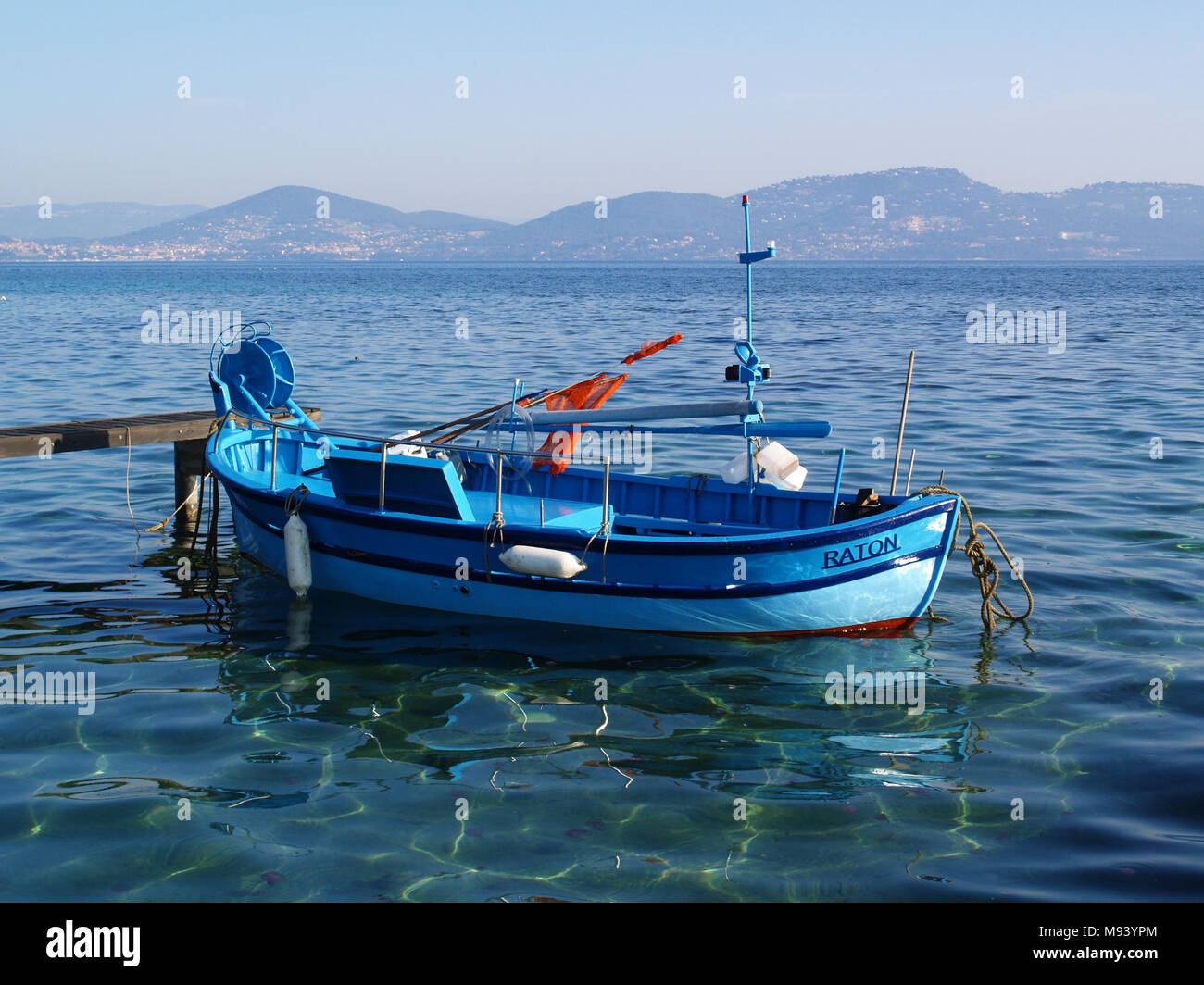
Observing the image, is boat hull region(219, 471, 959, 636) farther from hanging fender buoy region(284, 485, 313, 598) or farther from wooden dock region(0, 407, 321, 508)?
wooden dock region(0, 407, 321, 508)

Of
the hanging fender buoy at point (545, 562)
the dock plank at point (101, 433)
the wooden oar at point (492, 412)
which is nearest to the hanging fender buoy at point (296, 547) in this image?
the wooden oar at point (492, 412)

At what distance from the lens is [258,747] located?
9266mm

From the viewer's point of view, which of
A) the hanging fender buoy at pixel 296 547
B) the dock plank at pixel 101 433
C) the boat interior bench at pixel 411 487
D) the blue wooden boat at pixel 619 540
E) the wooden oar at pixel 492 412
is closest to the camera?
the blue wooden boat at pixel 619 540

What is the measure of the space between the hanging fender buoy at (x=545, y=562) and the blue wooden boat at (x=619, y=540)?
0.02 metres

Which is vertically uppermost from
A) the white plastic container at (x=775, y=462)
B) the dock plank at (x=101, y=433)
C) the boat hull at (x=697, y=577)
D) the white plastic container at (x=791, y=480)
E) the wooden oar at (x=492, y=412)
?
the wooden oar at (x=492, y=412)

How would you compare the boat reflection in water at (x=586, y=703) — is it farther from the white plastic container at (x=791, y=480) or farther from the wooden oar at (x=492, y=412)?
the wooden oar at (x=492, y=412)

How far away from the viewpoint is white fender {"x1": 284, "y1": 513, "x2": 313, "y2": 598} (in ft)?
42.0

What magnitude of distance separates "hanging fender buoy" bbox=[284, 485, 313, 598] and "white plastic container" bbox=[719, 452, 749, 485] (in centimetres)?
→ 500

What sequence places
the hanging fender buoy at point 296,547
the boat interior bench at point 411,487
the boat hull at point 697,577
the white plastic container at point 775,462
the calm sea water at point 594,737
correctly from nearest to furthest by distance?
the calm sea water at point 594,737
the boat hull at point 697,577
the boat interior bench at point 411,487
the hanging fender buoy at point 296,547
the white plastic container at point 775,462

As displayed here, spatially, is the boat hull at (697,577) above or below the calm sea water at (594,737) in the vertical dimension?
above

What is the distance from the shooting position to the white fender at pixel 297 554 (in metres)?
12.8

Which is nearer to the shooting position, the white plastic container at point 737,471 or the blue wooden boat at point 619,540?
the blue wooden boat at point 619,540

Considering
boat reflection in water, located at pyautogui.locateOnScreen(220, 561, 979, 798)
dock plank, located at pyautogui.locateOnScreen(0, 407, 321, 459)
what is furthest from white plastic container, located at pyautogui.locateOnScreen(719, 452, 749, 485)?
dock plank, located at pyautogui.locateOnScreen(0, 407, 321, 459)

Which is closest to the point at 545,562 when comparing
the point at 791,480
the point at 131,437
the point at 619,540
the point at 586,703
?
the point at 619,540
